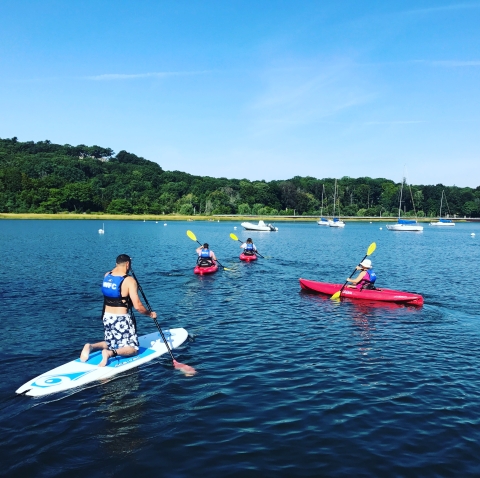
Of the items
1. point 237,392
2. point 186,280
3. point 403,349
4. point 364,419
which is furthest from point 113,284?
point 186,280

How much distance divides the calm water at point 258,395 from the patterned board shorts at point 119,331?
785mm

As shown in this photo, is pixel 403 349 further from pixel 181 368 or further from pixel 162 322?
pixel 162 322

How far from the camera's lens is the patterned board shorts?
9883 millimetres

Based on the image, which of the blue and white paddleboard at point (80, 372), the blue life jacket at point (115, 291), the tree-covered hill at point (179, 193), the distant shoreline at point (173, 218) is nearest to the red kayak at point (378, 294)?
the blue and white paddleboard at point (80, 372)

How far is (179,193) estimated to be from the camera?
6531 inches

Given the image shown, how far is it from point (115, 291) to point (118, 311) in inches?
18.7

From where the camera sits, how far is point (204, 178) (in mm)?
183250

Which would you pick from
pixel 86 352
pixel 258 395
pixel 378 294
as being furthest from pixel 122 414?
pixel 378 294

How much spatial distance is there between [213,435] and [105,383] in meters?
3.16

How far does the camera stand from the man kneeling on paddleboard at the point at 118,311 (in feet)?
31.6

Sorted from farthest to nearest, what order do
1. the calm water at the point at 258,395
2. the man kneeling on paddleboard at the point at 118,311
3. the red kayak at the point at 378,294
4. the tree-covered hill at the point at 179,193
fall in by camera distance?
the tree-covered hill at the point at 179,193, the red kayak at the point at 378,294, the man kneeling on paddleboard at the point at 118,311, the calm water at the point at 258,395

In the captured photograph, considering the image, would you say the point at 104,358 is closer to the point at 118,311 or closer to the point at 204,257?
the point at 118,311

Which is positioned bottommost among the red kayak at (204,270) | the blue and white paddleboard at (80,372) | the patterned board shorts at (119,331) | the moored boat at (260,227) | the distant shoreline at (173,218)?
the blue and white paddleboard at (80,372)

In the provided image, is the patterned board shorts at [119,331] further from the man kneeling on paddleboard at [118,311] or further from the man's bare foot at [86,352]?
the man's bare foot at [86,352]
